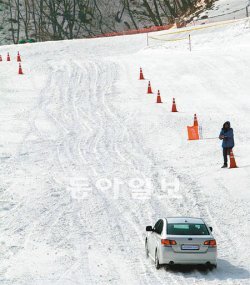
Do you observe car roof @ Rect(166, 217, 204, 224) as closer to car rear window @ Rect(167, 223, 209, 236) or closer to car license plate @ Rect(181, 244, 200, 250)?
car rear window @ Rect(167, 223, 209, 236)

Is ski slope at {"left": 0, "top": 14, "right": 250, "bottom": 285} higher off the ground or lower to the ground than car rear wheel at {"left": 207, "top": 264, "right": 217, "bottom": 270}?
higher

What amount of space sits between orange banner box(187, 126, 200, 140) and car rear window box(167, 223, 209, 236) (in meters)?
13.1

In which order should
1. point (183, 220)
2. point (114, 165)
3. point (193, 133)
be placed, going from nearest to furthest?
point (183, 220) < point (114, 165) < point (193, 133)

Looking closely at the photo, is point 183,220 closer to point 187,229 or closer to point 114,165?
point 187,229

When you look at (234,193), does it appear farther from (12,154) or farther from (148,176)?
(12,154)

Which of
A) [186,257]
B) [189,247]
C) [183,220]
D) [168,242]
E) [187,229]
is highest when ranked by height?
[183,220]

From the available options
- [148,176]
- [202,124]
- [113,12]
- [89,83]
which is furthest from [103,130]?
[113,12]

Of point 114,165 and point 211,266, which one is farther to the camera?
point 114,165

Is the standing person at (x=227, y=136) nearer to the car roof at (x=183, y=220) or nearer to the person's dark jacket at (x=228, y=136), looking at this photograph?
the person's dark jacket at (x=228, y=136)

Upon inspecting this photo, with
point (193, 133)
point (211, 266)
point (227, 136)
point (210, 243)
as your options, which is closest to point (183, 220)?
point (210, 243)

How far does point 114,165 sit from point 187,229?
33.2 feet

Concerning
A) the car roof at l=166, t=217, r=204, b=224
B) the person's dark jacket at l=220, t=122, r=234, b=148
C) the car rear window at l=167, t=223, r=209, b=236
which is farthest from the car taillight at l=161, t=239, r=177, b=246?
the person's dark jacket at l=220, t=122, r=234, b=148

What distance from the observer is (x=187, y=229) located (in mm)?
14969

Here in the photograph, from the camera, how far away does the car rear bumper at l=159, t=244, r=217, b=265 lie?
14445 mm
